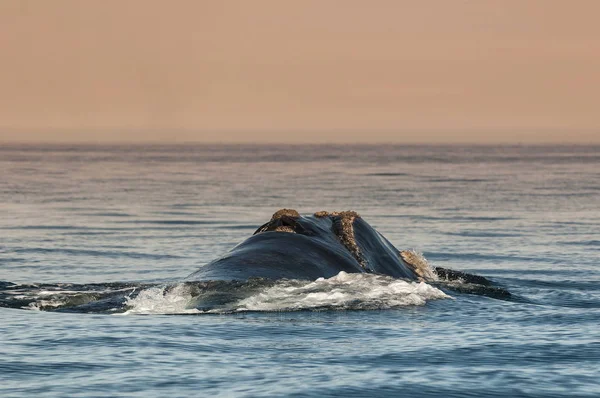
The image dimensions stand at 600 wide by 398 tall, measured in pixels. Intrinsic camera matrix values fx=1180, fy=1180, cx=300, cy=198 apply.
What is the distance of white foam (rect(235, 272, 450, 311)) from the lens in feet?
52.9

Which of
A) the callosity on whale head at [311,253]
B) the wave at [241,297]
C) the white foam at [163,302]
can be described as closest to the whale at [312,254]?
the callosity on whale head at [311,253]

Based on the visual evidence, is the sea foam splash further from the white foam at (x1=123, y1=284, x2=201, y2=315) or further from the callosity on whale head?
the callosity on whale head

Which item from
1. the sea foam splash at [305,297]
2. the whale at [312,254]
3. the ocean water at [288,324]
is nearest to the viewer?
the ocean water at [288,324]

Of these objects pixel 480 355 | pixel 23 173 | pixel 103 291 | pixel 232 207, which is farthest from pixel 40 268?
pixel 23 173

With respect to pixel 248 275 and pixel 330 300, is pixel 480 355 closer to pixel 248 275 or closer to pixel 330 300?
pixel 330 300

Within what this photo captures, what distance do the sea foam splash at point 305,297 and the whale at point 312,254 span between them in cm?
42

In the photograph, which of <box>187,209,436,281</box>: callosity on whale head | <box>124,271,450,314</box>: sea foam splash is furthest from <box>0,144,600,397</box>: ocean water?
<box>187,209,436,281</box>: callosity on whale head

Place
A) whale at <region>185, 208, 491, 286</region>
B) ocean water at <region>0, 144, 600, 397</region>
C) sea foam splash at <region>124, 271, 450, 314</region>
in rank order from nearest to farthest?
ocean water at <region>0, 144, 600, 397</region> < sea foam splash at <region>124, 271, 450, 314</region> < whale at <region>185, 208, 491, 286</region>

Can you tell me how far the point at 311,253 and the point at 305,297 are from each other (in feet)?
6.59

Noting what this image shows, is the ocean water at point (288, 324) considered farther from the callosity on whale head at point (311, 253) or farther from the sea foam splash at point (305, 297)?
the callosity on whale head at point (311, 253)

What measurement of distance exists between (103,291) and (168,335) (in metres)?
4.29

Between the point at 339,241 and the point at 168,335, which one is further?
the point at 339,241

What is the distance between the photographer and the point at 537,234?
3338cm

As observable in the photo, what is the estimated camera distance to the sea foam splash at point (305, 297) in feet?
52.6
